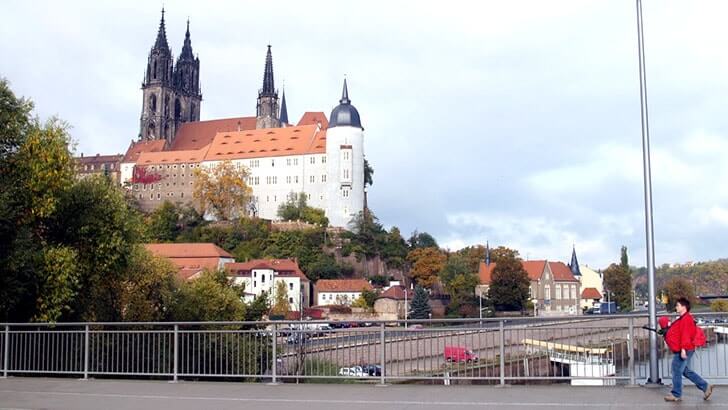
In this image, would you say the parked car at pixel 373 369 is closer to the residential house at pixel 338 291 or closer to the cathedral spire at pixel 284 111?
the residential house at pixel 338 291

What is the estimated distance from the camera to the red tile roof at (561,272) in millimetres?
143000

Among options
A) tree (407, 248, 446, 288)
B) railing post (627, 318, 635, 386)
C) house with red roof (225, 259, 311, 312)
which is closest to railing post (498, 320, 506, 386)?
railing post (627, 318, 635, 386)

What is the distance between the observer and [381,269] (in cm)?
13962

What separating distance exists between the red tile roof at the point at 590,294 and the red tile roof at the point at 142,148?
8755 cm

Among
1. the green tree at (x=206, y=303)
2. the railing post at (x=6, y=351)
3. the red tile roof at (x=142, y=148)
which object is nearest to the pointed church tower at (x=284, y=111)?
the red tile roof at (x=142, y=148)

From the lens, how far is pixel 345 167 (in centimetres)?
14162

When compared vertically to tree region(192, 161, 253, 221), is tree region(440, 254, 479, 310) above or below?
below

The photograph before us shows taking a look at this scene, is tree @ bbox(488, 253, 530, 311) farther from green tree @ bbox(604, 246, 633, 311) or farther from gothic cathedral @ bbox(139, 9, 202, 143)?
gothic cathedral @ bbox(139, 9, 202, 143)

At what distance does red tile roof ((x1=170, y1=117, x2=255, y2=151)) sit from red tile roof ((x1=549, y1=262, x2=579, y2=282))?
2731 inches

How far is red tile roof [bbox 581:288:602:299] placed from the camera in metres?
151

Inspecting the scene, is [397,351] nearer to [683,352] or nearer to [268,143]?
[683,352]

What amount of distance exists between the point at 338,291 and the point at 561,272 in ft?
146

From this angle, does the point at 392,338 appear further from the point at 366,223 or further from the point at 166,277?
the point at 366,223

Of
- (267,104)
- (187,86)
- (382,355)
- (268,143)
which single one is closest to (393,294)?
(268,143)
